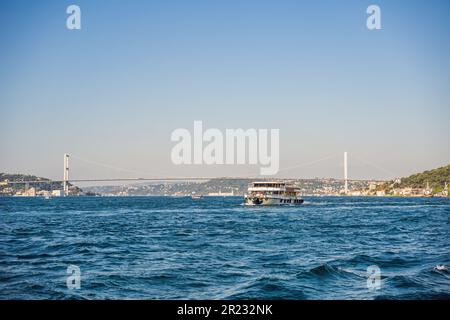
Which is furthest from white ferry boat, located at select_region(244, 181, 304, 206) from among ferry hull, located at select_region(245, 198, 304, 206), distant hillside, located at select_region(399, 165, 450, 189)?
distant hillside, located at select_region(399, 165, 450, 189)

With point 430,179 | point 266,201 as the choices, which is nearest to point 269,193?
point 266,201

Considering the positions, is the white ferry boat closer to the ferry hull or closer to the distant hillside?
the ferry hull

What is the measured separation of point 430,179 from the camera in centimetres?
16162

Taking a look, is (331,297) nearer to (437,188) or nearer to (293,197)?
(293,197)

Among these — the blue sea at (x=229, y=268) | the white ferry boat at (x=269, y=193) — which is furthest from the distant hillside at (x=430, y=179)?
the blue sea at (x=229, y=268)

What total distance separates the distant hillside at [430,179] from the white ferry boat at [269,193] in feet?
295

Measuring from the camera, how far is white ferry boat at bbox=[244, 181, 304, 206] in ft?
251

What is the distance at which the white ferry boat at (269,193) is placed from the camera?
76.4 metres

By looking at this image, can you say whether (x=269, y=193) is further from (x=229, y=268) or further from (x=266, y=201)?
(x=229, y=268)

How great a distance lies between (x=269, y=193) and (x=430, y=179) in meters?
103

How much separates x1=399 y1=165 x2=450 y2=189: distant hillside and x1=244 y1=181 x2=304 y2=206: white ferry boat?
8983cm
